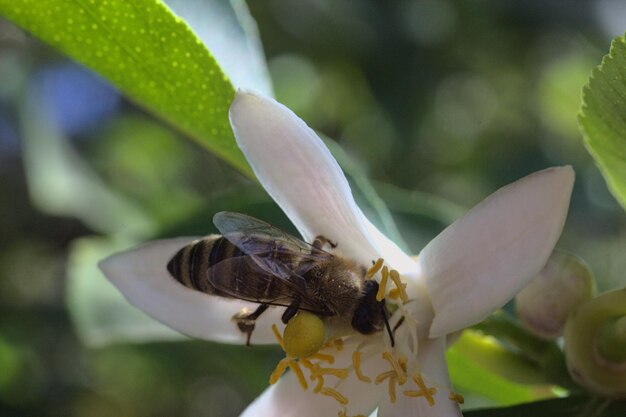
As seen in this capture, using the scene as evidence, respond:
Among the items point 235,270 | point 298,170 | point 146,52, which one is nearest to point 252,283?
point 235,270

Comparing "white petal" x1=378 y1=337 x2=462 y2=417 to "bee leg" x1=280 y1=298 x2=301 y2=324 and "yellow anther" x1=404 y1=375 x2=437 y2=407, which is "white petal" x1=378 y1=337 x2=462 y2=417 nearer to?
"yellow anther" x1=404 y1=375 x2=437 y2=407

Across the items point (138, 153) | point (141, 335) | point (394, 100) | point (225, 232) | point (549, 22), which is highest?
point (549, 22)

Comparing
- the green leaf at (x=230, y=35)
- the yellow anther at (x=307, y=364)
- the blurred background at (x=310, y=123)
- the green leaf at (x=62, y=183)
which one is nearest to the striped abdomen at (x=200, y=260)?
the yellow anther at (x=307, y=364)

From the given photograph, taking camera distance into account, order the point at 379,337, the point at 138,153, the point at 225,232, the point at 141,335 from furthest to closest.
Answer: the point at 138,153, the point at 141,335, the point at 379,337, the point at 225,232

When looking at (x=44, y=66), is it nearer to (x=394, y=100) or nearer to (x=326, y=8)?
(x=326, y=8)

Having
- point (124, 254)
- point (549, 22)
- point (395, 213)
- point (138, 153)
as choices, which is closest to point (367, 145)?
point (549, 22)

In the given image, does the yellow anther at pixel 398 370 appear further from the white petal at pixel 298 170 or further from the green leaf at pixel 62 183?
the green leaf at pixel 62 183

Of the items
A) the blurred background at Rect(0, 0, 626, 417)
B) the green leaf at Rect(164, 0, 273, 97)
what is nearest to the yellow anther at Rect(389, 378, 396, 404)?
the green leaf at Rect(164, 0, 273, 97)
